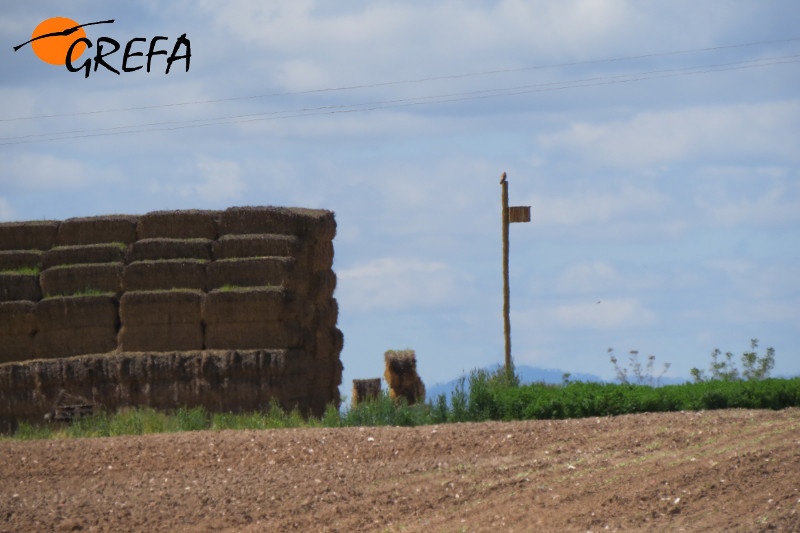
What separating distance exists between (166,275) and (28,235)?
3196mm

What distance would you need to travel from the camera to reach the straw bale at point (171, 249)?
18000 millimetres

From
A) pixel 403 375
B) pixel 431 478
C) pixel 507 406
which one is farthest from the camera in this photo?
pixel 403 375

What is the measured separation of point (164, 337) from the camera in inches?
695

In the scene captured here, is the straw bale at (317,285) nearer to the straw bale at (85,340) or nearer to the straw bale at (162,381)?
the straw bale at (162,381)

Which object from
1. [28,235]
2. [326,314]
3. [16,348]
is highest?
[28,235]

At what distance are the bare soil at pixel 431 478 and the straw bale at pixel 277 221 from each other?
6082 mm

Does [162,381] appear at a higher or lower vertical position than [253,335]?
lower

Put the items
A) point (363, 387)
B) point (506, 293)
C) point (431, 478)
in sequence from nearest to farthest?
point (431, 478) < point (506, 293) < point (363, 387)

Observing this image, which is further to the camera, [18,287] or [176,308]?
[18,287]

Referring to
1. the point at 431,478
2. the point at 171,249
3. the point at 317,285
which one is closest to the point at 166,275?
the point at 171,249

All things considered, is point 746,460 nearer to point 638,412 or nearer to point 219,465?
point 638,412

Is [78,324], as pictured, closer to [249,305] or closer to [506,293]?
[249,305]

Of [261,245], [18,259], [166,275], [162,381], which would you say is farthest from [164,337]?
[18,259]

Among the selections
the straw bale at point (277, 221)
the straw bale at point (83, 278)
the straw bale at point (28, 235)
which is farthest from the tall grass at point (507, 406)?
the straw bale at point (28, 235)
